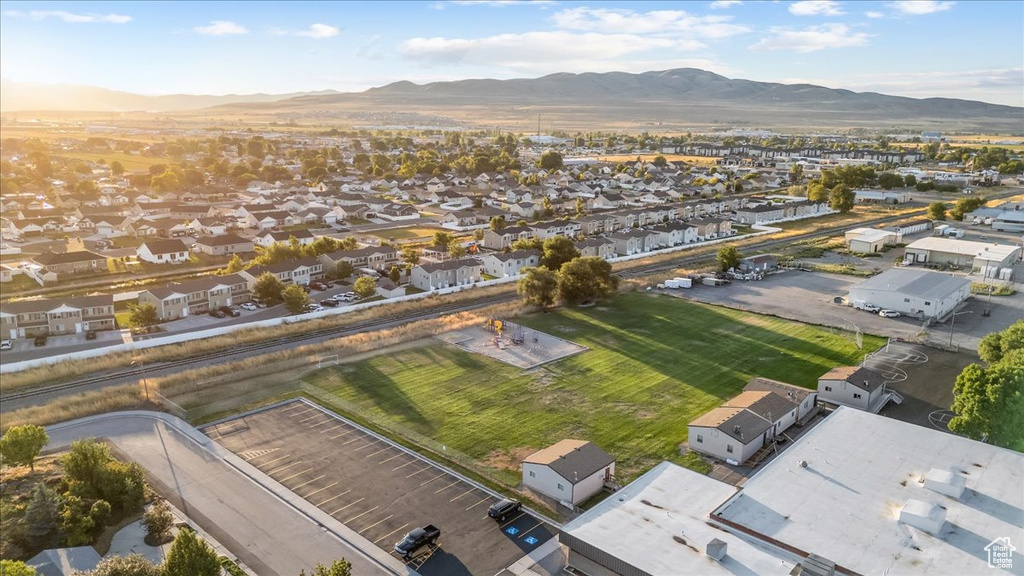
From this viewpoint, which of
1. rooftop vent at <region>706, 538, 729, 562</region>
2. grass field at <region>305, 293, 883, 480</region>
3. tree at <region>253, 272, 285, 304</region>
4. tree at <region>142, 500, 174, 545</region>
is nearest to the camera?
rooftop vent at <region>706, 538, 729, 562</region>

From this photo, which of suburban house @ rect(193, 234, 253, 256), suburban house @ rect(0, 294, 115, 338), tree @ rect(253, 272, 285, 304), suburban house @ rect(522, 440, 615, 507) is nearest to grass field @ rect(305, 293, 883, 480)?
suburban house @ rect(522, 440, 615, 507)

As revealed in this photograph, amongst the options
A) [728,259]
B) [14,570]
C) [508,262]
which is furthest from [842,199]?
[14,570]

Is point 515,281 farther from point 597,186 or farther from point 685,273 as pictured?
point 597,186

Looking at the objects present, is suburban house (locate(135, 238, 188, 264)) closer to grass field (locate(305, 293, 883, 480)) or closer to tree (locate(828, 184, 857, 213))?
grass field (locate(305, 293, 883, 480))

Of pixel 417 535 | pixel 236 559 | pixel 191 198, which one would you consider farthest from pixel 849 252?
pixel 191 198

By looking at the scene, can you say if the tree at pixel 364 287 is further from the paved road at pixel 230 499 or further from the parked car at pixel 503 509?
the parked car at pixel 503 509

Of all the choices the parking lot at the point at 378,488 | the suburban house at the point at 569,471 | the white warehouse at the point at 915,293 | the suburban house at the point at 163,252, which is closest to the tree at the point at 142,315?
the parking lot at the point at 378,488
